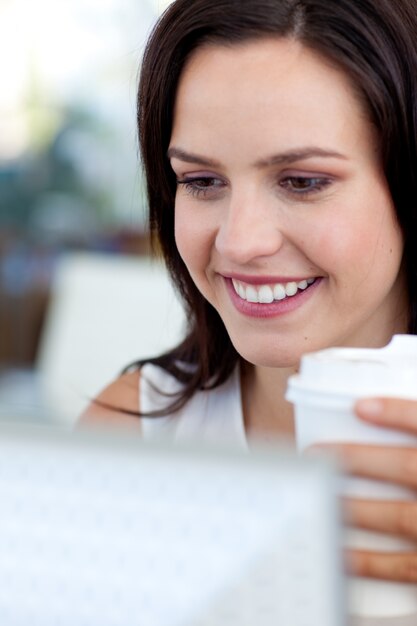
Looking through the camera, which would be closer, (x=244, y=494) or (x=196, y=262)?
(x=244, y=494)

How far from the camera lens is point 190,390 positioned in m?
1.46

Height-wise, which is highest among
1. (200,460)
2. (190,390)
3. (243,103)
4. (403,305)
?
(243,103)

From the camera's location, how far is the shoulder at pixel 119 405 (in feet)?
4.97

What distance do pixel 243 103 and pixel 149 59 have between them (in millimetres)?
249

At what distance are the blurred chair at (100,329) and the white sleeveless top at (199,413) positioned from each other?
566 mm

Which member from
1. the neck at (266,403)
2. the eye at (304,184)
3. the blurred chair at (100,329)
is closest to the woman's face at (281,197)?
the eye at (304,184)

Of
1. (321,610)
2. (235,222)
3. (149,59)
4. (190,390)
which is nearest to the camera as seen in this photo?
(321,610)

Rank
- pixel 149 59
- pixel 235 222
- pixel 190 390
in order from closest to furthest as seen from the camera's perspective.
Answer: pixel 235 222
pixel 149 59
pixel 190 390

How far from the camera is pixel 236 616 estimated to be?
18.8 inches

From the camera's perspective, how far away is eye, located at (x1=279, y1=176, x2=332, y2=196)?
3.35ft

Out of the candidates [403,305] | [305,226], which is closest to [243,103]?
[305,226]

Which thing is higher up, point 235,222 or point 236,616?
point 235,222

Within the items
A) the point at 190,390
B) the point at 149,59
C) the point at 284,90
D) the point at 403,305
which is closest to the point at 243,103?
the point at 284,90

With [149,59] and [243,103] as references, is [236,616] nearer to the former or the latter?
[243,103]
